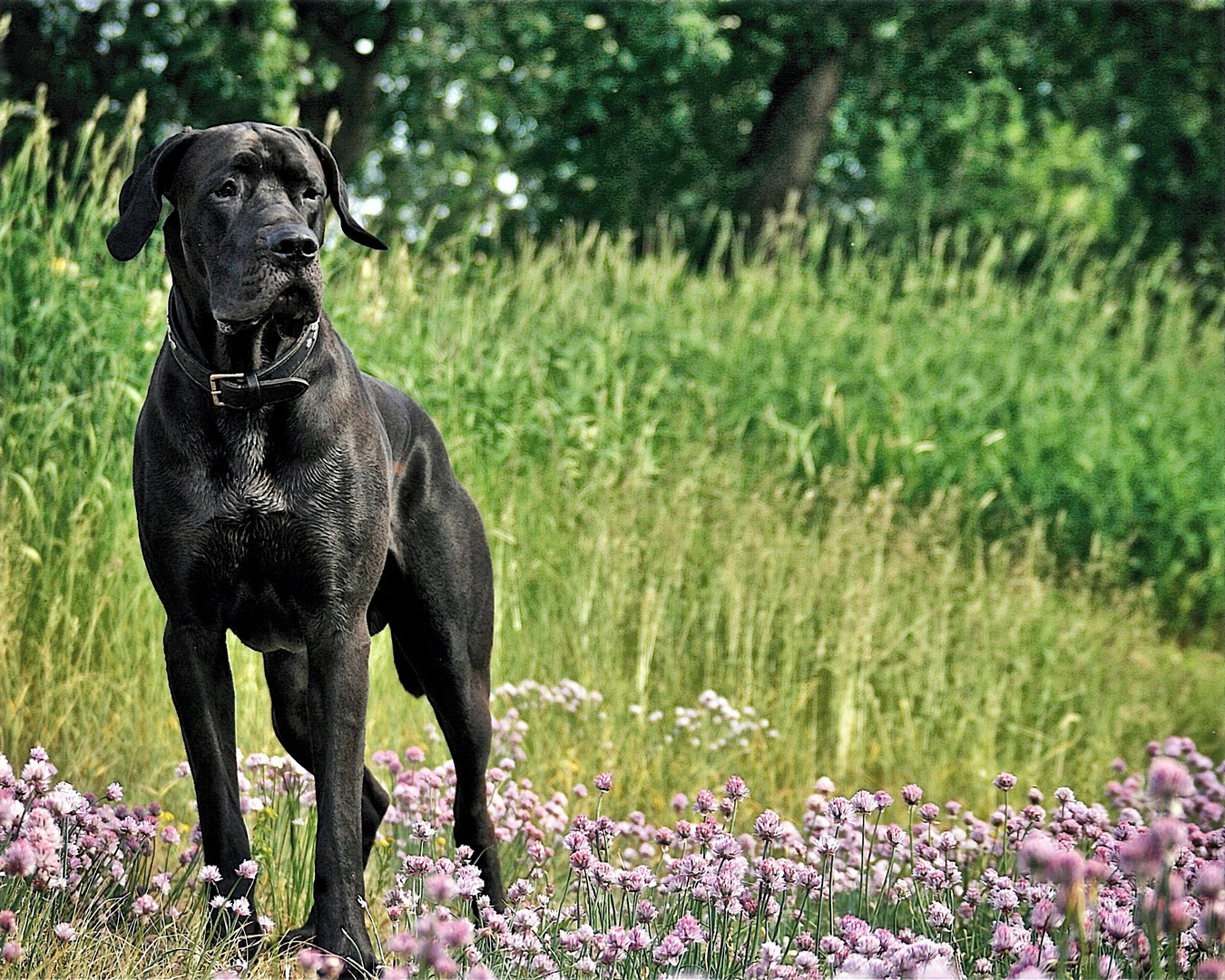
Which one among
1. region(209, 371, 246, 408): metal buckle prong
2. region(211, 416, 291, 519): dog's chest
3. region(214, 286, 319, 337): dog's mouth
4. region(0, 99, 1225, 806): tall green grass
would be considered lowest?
region(0, 99, 1225, 806): tall green grass

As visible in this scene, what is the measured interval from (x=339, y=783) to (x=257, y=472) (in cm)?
60

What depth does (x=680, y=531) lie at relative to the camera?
17.1 feet

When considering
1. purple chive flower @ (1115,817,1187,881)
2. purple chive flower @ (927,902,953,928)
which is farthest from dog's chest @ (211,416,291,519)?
purple chive flower @ (1115,817,1187,881)

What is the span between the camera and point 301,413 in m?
2.39

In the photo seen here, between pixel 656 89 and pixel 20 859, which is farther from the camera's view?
pixel 656 89

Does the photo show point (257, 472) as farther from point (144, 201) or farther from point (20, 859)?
point (20, 859)

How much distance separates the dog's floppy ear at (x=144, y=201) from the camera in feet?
7.93

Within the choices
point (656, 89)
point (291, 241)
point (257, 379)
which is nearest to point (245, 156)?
point (291, 241)

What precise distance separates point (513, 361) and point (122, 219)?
352cm

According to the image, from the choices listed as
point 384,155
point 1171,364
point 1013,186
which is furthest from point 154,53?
point 1013,186

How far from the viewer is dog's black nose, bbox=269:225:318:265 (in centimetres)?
220

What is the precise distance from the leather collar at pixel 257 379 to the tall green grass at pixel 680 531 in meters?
1.98

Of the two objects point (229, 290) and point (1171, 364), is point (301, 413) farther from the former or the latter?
point (1171, 364)

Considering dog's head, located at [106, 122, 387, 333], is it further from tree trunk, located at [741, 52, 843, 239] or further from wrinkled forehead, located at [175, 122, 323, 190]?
tree trunk, located at [741, 52, 843, 239]
